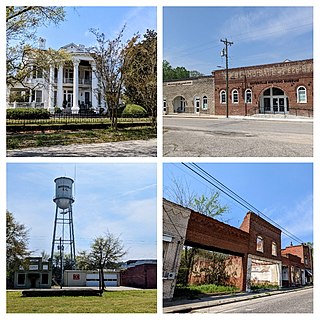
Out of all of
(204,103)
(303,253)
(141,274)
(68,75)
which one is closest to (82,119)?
(68,75)

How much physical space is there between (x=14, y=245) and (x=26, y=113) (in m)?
1.42

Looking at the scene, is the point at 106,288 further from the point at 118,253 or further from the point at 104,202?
the point at 104,202

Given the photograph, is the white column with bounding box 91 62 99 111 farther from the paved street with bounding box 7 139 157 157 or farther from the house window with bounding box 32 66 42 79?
the paved street with bounding box 7 139 157 157

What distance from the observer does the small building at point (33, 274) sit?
10.6 ft

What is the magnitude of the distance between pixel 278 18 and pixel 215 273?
8.12 feet

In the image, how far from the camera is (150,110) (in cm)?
391

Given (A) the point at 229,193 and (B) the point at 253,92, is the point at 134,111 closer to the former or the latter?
(A) the point at 229,193

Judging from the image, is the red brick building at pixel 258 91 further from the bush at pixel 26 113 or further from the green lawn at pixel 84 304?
the green lawn at pixel 84 304

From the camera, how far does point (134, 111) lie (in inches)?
168

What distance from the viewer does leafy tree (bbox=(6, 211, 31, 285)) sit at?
3.14 meters

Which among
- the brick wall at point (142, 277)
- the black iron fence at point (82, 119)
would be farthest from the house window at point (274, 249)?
the black iron fence at point (82, 119)

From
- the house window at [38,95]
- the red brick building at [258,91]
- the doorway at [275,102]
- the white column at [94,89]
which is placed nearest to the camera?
the house window at [38,95]

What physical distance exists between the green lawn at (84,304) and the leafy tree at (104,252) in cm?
33
